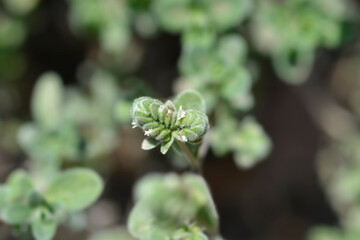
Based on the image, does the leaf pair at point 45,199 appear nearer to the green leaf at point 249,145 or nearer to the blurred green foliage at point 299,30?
the green leaf at point 249,145

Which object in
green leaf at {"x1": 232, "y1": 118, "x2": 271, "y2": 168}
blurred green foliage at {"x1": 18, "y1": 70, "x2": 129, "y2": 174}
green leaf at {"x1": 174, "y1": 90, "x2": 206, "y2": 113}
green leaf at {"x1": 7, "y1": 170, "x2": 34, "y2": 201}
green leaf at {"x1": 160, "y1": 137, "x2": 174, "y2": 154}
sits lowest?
green leaf at {"x1": 160, "y1": 137, "x2": 174, "y2": 154}

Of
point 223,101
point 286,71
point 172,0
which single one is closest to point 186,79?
point 223,101

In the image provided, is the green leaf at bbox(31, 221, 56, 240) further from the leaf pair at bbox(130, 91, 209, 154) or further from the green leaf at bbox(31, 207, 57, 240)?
the leaf pair at bbox(130, 91, 209, 154)

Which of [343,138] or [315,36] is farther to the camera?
[343,138]

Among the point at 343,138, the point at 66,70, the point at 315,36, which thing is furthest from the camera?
the point at 66,70

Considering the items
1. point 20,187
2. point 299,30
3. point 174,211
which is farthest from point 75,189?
point 299,30

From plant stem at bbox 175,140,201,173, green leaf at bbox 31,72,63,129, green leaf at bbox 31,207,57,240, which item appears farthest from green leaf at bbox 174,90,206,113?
green leaf at bbox 31,72,63,129

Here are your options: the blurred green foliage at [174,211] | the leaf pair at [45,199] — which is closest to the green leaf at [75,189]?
the leaf pair at [45,199]

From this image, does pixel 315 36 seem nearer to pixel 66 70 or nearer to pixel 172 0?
pixel 172 0
